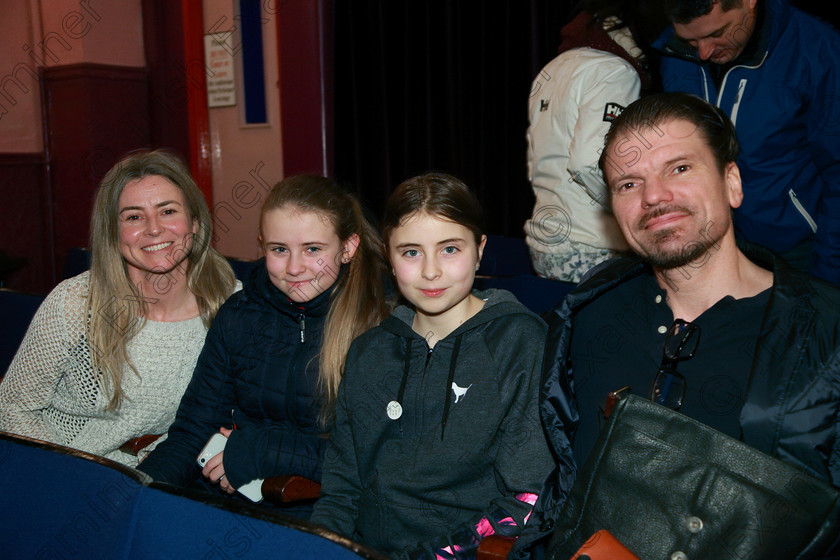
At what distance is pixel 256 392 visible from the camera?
1.98 m

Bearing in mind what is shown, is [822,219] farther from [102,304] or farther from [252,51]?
[252,51]

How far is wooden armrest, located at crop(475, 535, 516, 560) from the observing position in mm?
1361

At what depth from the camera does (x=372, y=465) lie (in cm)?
167

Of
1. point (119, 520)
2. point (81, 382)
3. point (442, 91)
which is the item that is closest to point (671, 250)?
point (119, 520)

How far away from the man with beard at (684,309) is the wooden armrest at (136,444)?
120 cm

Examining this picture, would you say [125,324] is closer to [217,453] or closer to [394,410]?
[217,453]

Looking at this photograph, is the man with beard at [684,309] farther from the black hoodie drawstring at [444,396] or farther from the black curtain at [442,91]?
the black curtain at [442,91]

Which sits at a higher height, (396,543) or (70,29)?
(70,29)

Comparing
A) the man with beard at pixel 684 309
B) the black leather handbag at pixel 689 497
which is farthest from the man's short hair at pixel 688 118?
the black leather handbag at pixel 689 497

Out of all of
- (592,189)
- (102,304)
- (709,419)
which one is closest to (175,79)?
(102,304)

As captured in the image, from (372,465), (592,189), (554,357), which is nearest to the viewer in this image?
(554,357)

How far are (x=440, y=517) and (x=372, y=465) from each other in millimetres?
210

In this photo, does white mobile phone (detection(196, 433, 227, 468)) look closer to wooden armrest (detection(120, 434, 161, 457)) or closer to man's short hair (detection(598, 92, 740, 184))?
wooden armrest (detection(120, 434, 161, 457))

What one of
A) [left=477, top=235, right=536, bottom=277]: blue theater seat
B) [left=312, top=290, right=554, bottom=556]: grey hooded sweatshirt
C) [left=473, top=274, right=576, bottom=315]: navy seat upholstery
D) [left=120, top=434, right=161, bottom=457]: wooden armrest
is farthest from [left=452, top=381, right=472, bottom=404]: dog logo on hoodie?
[left=477, top=235, right=536, bottom=277]: blue theater seat
